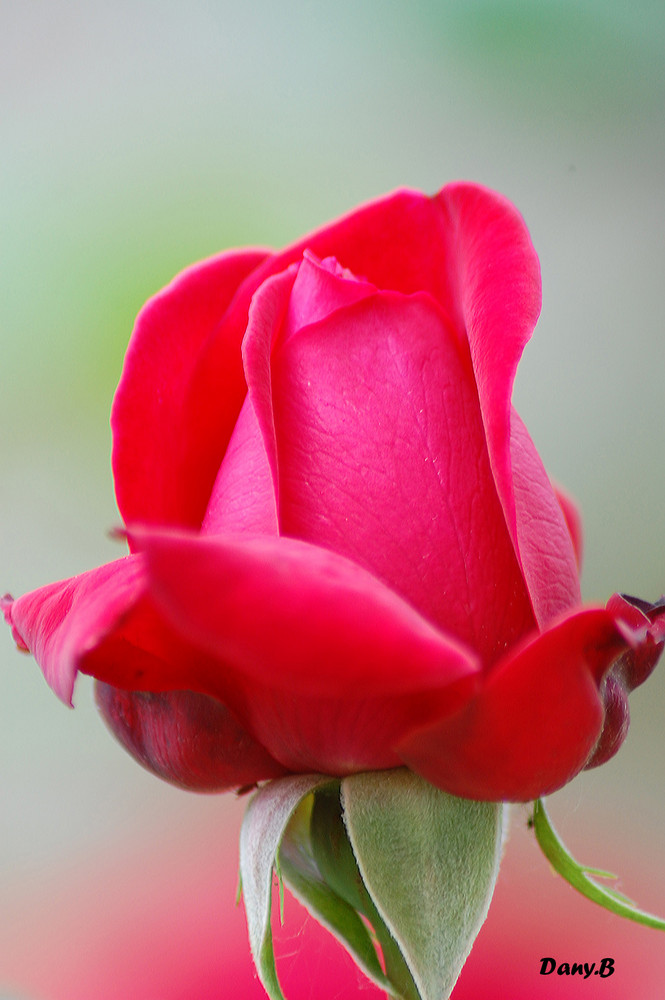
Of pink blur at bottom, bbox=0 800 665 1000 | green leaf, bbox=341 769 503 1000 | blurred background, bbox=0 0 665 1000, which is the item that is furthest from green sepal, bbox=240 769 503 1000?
blurred background, bbox=0 0 665 1000

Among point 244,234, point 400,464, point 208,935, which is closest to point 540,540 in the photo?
point 400,464

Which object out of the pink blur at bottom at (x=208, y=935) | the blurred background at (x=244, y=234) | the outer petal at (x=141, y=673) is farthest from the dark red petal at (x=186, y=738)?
the blurred background at (x=244, y=234)

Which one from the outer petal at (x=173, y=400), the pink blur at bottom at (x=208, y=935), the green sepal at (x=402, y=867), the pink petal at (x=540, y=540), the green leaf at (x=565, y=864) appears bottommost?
the pink blur at bottom at (x=208, y=935)

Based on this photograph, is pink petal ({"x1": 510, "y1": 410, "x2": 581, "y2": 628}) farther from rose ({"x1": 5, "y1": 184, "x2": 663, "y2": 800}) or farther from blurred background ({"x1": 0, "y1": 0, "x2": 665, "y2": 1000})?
blurred background ({"x1": 0, "y1": 0, "x2": 665, "y2": 1000})

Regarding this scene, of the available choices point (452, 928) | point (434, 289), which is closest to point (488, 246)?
point (434, 289)

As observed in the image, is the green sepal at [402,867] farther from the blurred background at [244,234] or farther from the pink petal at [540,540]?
the blurred background at [244,234]

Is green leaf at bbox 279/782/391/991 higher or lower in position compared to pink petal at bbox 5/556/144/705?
lower

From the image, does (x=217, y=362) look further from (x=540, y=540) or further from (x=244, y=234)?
(x=244, y=234)
